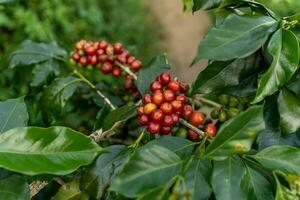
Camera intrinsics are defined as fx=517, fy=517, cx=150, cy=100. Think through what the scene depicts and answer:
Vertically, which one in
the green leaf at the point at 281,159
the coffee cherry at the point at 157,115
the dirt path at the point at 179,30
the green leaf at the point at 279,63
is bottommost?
the dirt path at the point at 179,30

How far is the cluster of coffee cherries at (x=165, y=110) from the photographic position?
94 centimetres

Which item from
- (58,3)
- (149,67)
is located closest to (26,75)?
(149,67)

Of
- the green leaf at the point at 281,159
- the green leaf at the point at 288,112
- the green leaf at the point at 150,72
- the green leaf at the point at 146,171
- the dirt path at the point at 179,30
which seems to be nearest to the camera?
the green leaf at the point at 146,171

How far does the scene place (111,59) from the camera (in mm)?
1369

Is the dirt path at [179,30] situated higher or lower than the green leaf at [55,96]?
lower

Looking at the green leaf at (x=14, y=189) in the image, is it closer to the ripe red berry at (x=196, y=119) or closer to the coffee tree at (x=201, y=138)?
the coffee tree at (x=201, y=138)

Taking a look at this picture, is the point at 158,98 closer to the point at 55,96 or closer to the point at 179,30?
the point at 55,96

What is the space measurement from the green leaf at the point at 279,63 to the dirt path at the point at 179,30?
3.52m

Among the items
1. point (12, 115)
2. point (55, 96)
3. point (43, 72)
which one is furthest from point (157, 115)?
point (43, 72)

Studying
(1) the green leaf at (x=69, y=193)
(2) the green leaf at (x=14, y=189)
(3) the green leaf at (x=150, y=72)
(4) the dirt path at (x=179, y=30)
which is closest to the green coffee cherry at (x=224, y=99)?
(3) the green leaf at (x=150, y=72)

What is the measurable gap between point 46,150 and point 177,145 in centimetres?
22

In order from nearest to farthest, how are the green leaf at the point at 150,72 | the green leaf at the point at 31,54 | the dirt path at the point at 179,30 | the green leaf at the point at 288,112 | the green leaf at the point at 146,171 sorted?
the green leaf at the point at 146,171, the green leaf at the point at 288,112, the green leaf at the point at 150,72, the green leaf at the point at 31,54, the dirt path at the point at 179,30

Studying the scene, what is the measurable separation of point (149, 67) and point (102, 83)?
0.40 meters

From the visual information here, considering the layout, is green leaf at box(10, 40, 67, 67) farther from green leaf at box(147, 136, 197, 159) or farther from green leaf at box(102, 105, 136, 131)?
green leaf at box(147, 136, 197, 159)
